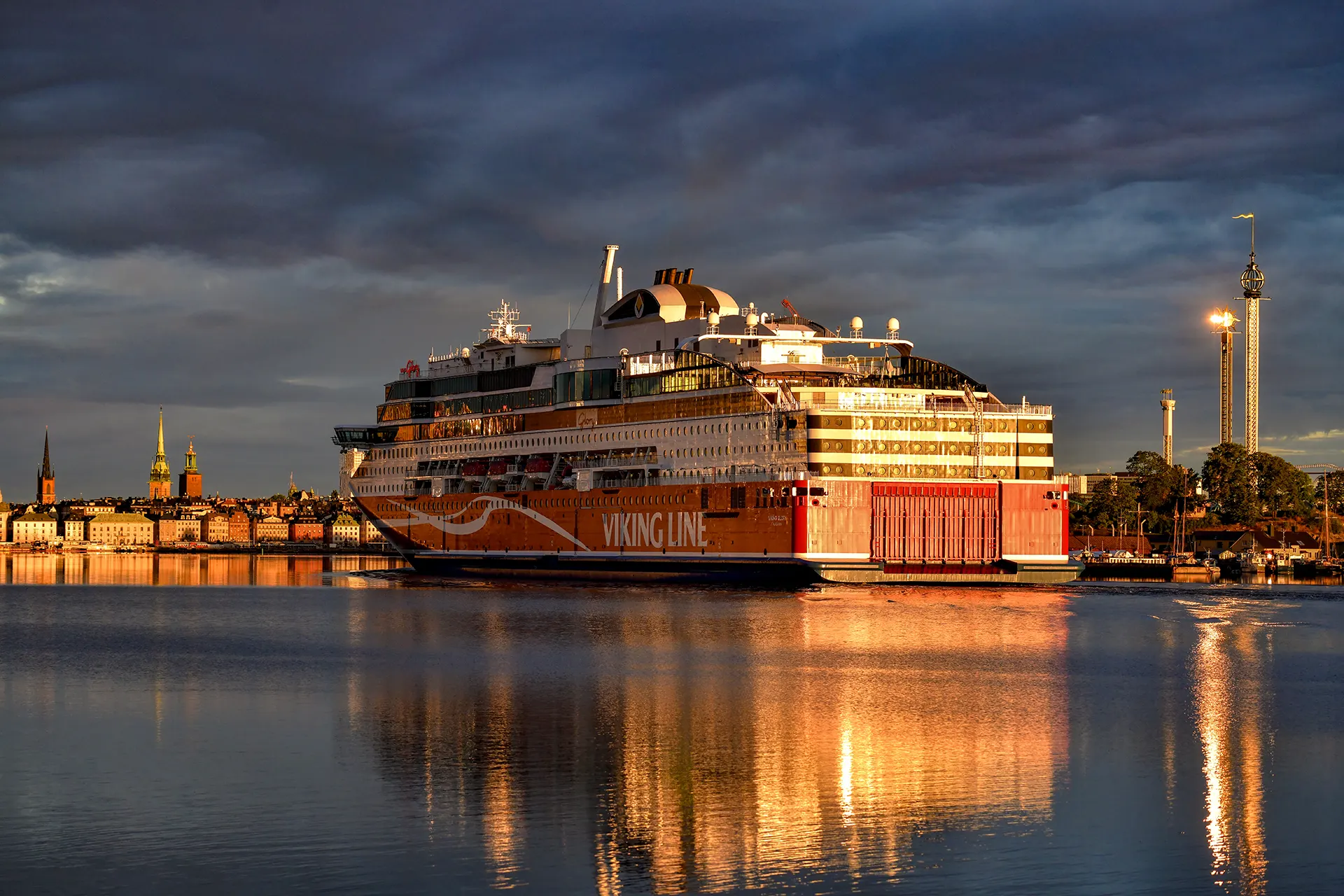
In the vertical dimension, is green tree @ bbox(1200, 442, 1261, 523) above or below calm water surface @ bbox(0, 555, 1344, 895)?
above

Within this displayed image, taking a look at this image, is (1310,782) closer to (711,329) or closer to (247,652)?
(247,652)

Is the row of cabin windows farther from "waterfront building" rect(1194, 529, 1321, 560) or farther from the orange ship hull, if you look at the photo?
"waterfront building" rect(1194, 529, 1321, 560)

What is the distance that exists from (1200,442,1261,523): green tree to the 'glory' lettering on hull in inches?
3762

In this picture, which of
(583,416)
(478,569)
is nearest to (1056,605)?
(583,416)

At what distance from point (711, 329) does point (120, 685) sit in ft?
191

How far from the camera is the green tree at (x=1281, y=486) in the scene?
168250 mm

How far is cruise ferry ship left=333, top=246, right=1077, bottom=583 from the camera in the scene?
3238 inches

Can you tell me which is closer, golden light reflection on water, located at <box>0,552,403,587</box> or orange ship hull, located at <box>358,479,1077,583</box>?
orange ship hull, located at <box>358,479,1077,583</box>

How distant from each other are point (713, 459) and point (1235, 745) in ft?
186

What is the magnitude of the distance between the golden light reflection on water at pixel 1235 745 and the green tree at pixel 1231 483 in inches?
4330

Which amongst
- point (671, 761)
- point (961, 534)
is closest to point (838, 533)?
point (961, 534)

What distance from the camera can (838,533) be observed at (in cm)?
8162

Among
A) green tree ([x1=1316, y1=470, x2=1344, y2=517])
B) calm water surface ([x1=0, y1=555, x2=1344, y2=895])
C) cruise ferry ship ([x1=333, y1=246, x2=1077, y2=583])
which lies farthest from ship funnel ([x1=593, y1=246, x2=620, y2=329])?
green tree ([x1=1316, y1=470, x2=1344, y2=517])

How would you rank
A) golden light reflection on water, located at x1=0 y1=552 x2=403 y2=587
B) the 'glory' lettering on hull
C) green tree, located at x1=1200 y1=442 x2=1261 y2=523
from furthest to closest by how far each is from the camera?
green tree, located at x1=1200 y1=442 x2=1261 y2=523 → golden light reflection on water, located at x1=0 y1=552 x2=403 y2=587 → the 'glory' lettering on hull
